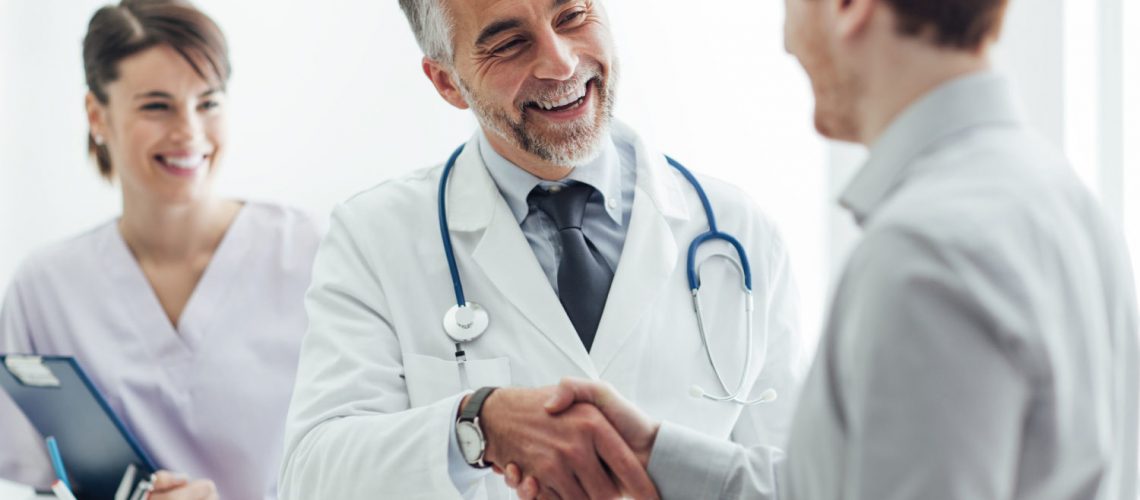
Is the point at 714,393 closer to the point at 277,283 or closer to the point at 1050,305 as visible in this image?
the point at 1050,305

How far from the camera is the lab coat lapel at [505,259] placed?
4.77ft

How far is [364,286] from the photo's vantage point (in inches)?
59.3

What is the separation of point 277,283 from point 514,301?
3.04 ft

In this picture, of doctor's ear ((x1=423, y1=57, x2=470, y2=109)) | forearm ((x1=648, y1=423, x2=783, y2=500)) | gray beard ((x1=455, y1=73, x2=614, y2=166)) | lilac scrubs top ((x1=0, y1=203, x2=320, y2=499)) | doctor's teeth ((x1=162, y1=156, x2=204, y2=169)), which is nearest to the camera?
forearm ((x1=648, y1=423, x2=783, y2=500))

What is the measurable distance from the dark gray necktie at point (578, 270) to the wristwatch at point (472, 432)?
217 mm

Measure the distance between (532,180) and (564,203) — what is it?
0.06 meters

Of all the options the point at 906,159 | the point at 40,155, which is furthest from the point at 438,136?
the point at 906,159

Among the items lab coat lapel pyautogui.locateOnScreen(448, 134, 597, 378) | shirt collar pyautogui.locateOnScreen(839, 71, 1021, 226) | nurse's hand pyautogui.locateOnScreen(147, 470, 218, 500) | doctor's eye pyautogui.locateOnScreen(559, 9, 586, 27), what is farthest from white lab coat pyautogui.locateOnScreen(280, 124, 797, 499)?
shirt collar pyautogui.locateOnScreen(839, 71, 1021, 226)

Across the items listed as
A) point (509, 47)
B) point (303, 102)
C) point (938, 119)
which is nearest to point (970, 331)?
point (938, 119)

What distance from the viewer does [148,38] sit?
86.4 inches

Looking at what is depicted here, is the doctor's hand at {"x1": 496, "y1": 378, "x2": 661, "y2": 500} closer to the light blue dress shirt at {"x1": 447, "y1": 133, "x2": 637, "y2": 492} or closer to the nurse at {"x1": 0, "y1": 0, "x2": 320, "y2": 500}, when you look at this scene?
the light blue dress shirt at {"x1": 447, "y1": 133, "x2": 637, "y2": 492}

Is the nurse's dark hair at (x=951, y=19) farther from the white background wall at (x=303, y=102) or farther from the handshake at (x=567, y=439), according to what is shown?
the white background wall at (x=303, y=102)

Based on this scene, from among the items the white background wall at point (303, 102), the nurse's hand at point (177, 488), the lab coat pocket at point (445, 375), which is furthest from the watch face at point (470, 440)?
the white background wall at point (303, 102)

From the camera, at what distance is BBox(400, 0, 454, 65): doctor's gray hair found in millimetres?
1599
